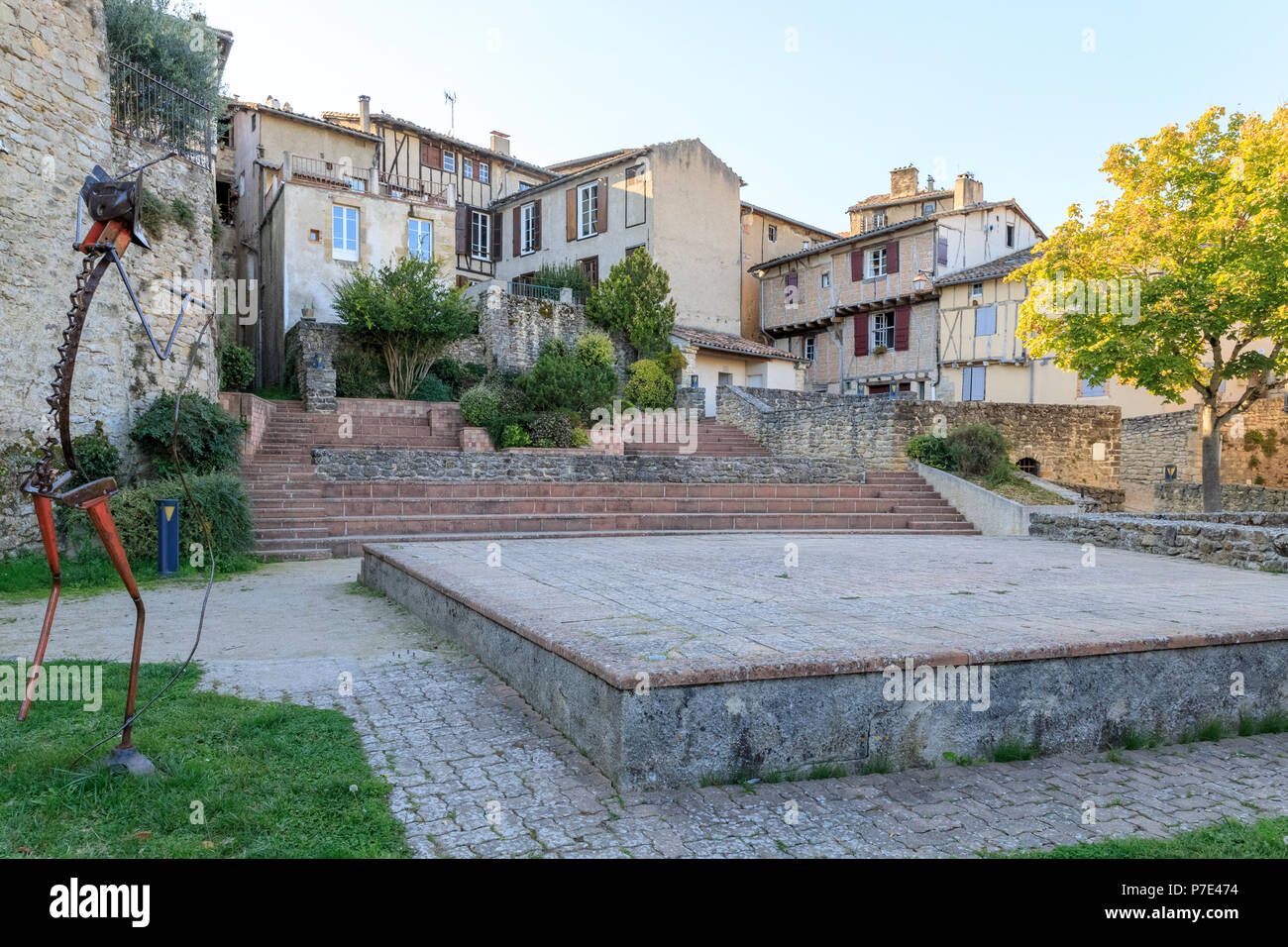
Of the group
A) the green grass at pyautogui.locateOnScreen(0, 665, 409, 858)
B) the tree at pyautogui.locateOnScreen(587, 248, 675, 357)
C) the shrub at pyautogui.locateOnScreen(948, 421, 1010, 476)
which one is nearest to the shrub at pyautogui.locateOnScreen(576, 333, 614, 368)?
the tree at pyautogui.locateOnScreen(587, 248, 675, 357)

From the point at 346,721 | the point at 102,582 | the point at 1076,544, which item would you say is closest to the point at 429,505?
the point at 102,582

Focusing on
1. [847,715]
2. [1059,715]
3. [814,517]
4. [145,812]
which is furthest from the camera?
[814,517]

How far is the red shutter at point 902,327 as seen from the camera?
94.8 ft

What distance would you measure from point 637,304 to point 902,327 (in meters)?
10.8

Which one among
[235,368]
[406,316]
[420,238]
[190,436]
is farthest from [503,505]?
[420,238]

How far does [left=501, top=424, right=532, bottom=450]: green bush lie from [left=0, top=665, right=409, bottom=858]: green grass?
1334 centimetres

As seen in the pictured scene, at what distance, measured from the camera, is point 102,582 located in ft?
28.1

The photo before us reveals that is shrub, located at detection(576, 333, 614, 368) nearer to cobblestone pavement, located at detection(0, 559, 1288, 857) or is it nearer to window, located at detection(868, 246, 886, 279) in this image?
window, located at detection(868, 246, 886, 279)

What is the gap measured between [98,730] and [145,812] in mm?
1122

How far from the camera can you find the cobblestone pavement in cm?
292

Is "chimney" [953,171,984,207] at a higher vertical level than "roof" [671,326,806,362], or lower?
higher
